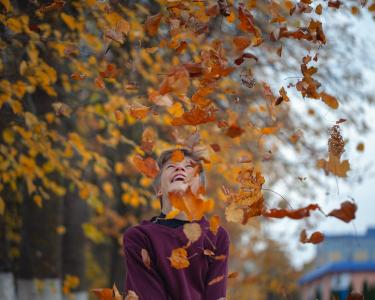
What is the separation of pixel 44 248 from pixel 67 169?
1.63m

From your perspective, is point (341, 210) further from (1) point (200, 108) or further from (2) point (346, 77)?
(2) point (346, 77)

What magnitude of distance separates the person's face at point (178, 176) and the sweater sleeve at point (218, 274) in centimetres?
34

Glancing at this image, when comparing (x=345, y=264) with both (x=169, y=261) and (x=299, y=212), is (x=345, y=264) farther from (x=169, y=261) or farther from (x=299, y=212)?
(x=299, y=212)

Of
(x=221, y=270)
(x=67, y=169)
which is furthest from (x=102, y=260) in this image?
(x=221, y=270)

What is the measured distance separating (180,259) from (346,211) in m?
0.88

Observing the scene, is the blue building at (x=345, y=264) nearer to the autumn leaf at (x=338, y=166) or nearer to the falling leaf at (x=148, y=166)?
the falling leaf at (x=148, y=166)

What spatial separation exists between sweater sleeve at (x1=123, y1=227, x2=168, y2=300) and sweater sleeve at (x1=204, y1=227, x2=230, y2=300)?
0.26 metres

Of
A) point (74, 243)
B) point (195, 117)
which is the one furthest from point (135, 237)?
point (74, 243)

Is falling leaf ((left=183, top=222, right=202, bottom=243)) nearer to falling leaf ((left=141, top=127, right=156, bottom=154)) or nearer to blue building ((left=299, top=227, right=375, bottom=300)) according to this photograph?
falling leaf ((left=141, top=127, right=156, bottom=154))

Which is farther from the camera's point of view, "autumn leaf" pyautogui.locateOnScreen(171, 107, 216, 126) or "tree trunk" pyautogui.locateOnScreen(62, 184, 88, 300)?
"tree trunk" pyautogui.locateOnScreen(62, 184, 88, 300)

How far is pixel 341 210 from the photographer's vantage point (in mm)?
3135

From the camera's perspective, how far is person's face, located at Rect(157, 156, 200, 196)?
3.79 metres

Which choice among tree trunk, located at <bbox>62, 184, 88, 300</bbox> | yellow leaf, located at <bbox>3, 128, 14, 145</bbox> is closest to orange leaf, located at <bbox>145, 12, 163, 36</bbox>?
yellow leaf, located at <bbox>3, 128, 14, 145</bbox>

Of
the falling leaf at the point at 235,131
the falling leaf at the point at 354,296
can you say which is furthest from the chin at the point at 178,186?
the falling leaf at the point at 354,296
